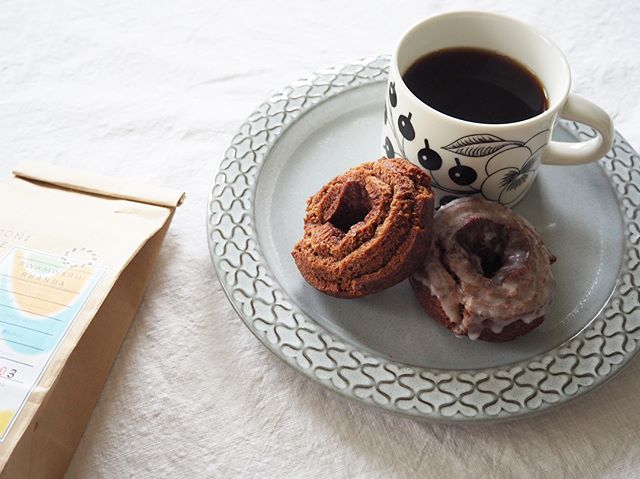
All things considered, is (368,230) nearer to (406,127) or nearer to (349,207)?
(349,207)

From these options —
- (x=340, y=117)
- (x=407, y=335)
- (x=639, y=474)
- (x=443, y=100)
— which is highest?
(x=443, y=100)

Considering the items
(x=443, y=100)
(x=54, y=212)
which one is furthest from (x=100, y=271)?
(x=443, y=100)

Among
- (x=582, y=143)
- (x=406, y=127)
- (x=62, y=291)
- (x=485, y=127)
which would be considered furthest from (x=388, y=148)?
(x=62, y=291)

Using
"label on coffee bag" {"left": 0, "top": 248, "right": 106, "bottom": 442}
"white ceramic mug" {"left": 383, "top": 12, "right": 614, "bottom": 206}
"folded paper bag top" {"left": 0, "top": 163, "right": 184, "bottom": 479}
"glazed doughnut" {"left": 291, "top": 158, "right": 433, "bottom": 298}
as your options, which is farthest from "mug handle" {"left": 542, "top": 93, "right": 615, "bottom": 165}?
"label on coffee bag" {"left": 0, "top": 248, "right": 106, "bottom": 442}

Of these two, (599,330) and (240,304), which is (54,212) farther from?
(599,330)

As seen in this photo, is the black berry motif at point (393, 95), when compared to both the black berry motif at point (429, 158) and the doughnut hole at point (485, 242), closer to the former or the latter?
the black berry motif at point (429, 158)

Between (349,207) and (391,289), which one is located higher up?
(349,207)

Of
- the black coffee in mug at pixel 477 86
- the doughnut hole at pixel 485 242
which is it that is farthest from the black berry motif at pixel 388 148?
the doughnut hole at pixel 485 242
